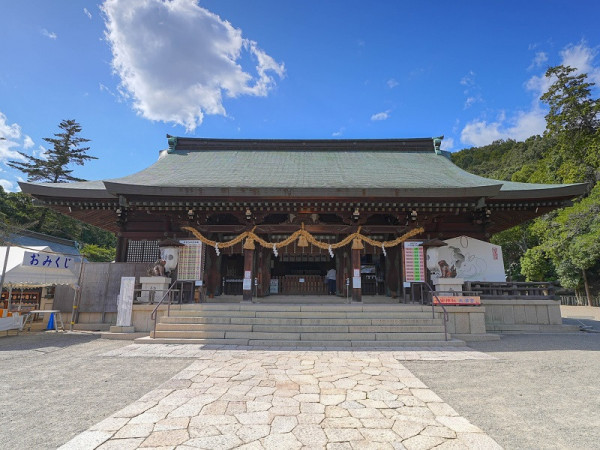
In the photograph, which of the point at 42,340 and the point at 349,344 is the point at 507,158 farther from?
the point at 42,340

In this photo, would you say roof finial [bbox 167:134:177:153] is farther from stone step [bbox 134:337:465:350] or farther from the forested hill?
the forested hill

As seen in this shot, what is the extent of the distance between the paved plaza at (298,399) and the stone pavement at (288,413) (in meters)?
0.02

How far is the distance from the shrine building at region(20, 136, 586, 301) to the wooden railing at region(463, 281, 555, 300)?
2.08 m

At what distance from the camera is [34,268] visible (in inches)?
361

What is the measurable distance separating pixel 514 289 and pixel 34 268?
14.9 metres

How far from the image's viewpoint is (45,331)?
10.0m

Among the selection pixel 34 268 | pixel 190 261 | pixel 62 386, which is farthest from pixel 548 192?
pixel 34 268

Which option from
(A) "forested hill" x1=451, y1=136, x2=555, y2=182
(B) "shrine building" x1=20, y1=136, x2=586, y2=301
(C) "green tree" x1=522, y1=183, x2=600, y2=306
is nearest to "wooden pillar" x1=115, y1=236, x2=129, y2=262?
(B) "shrine building" x1=20, y1=136, x2=586, y2=301

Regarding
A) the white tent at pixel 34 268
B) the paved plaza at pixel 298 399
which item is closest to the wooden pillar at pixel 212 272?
the white tent at pixel 34 268

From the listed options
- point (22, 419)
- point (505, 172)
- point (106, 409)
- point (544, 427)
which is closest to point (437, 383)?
point (544, 427)

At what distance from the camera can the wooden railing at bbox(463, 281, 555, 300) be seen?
9.98 metres

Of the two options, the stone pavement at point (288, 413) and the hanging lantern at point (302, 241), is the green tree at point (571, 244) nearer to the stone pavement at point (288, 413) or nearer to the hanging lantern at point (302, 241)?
the hanging lantern at point (302, 241)

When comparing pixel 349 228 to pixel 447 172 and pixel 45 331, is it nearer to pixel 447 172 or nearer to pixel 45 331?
pixel 447 172

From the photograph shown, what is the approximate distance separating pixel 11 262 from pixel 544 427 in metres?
12.5
